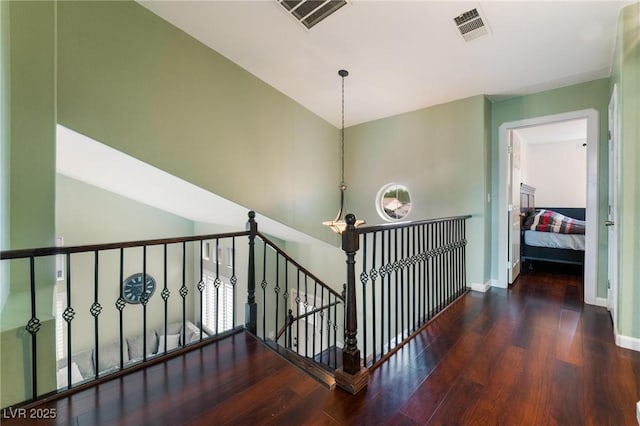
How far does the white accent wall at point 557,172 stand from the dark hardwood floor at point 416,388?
17.5ft

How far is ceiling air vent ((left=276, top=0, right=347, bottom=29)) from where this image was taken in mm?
2207

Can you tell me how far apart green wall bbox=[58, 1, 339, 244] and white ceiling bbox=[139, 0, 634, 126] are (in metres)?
0.26

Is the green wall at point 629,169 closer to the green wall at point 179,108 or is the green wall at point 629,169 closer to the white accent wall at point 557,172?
the green wall at point 179,108

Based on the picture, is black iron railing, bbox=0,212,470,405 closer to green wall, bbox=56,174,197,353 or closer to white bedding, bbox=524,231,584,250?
green wall, bbox=56,174,197,353

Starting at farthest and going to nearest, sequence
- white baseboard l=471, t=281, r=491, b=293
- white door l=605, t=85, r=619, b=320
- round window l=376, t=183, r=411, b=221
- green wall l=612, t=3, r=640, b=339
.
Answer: round window l=376, t=183, r=411, b=221, white baseboard l=471, t=281, r=491, b=293, white door l=605, t=85, r=619, b=320, green wall l=612, t=3, r=640, b=339

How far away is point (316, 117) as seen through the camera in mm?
4363

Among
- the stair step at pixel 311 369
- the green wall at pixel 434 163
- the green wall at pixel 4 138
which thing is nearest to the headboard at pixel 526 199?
the green wall at pixel 434 163

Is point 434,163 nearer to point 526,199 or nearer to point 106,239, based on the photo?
point 526,199

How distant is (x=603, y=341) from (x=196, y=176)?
3.90 meters

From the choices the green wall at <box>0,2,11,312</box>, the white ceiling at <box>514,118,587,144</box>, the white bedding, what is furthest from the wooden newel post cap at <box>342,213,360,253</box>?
the white ceiling at <box>514,118,587,144</box>

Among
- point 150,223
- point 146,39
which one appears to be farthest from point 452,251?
point 150,223

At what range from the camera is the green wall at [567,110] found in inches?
118

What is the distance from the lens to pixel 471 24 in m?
2.29

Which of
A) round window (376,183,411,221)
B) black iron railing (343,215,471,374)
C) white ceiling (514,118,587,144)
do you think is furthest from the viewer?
white ceiling (514,118,587,144)
